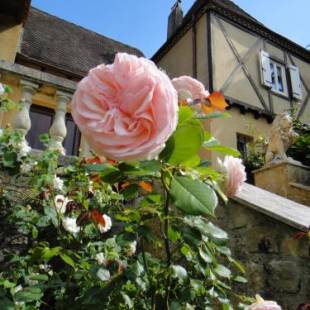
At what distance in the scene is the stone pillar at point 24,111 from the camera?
2.35m

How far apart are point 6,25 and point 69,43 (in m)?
3.20

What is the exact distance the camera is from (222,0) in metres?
9.91

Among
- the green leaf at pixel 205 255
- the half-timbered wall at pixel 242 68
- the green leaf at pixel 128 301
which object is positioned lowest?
the green leaf at pixel 128 301

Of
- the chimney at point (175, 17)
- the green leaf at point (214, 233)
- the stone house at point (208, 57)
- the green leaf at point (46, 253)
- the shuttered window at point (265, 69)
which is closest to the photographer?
the green leaf at point (214, 233)

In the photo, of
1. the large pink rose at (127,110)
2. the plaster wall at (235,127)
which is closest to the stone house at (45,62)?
the large pink rose at (127,110)

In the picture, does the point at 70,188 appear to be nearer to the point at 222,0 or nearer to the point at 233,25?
the point at 233,25

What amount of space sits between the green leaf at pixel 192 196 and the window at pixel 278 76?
915 cm

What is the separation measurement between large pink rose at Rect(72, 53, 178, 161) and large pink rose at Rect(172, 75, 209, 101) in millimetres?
276

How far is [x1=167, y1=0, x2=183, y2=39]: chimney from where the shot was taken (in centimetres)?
1212

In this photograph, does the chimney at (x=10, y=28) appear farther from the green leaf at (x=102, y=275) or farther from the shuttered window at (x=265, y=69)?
the shuttered window at (x=265, y=69)

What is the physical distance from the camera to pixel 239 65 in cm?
900

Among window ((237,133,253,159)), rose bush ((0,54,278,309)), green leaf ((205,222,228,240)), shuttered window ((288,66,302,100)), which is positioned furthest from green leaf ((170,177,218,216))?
shuttered window ((288,66,302,100))

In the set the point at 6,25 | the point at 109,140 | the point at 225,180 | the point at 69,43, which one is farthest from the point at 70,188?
the point at 69,43

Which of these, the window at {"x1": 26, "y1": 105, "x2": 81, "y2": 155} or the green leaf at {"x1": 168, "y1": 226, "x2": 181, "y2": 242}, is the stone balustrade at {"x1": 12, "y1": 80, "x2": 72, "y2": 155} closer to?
the green leaf at {"x1": 168, "y1": 226, "x2": 181, "y2": 242}
